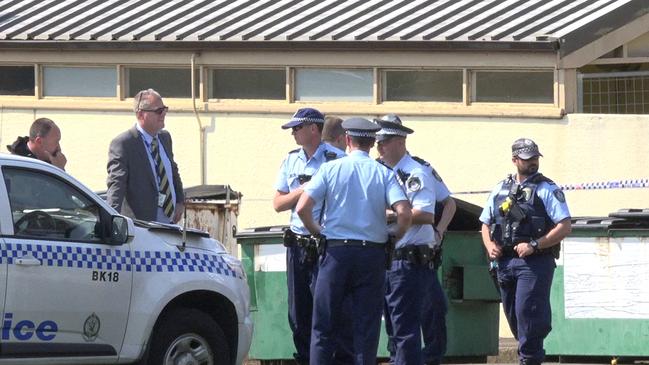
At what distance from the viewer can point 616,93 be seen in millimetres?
16219

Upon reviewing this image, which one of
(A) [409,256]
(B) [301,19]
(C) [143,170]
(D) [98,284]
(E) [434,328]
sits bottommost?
(E) [434,328]

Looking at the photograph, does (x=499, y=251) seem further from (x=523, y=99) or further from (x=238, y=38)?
(x=238, y=38)

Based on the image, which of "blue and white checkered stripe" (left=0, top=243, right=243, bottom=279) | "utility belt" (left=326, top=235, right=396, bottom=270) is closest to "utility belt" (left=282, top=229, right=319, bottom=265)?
"utility belt" (left=326, top=235, right=396, bottom=270)

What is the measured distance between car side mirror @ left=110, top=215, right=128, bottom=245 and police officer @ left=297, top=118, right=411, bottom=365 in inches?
43.2

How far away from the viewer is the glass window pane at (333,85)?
16562mm

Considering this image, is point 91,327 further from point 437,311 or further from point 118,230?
point 437,311

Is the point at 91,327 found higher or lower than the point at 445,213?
lower

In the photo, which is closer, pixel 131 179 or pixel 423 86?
pixel 131 179

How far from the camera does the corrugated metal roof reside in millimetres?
16078

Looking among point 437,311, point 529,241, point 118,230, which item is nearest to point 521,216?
point 529,241

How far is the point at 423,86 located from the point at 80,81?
13.4 feet

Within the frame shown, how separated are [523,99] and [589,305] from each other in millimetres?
3848

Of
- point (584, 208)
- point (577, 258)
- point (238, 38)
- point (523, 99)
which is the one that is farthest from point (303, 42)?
point (577, 258)

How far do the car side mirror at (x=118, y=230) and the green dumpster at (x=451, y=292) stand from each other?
322 cm
